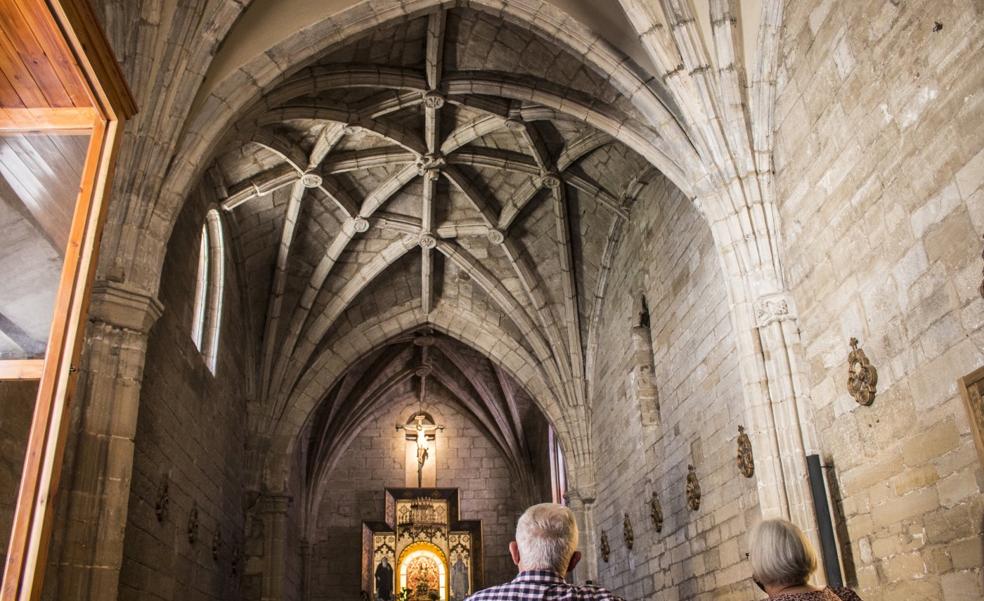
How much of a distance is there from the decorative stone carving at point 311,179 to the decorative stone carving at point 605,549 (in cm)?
614

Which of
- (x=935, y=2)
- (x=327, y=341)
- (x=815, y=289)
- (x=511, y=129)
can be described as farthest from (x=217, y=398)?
(x=935, y=2)

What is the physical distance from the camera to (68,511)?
19.1 feet

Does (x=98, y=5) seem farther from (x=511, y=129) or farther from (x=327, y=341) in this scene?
(x=327, y=341)

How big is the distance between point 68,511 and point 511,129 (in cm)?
698

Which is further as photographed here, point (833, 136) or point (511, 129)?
point (511, 129)

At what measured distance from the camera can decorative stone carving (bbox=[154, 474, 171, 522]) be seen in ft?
25.8

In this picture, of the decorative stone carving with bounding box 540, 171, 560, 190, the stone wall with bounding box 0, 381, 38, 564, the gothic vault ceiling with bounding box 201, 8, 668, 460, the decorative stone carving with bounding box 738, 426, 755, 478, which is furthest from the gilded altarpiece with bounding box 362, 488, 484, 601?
the stone wall with bounding box 0, 381, 38, 564

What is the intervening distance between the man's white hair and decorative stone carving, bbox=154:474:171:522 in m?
6.18

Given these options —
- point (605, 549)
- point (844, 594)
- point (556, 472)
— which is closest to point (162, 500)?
point (605, 549)

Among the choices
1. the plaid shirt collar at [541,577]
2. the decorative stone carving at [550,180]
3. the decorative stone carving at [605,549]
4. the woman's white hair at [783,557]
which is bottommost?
the plaid shirt collar at [541,577]

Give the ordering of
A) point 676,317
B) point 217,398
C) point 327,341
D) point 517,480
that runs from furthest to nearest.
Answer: point 517,480 < point 327,341 < point 217,398 < point 676,317

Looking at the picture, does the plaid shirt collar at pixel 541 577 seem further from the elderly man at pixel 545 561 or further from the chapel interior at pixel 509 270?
the chapel interior at pixel 509 270

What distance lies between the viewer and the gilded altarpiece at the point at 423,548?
15.9m

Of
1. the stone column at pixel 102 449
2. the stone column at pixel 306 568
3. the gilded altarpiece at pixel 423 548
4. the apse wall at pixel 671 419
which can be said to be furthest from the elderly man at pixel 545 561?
the stone column at pixel 306 568
